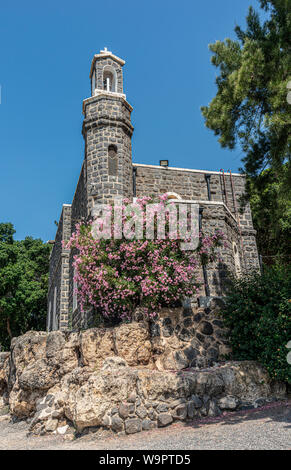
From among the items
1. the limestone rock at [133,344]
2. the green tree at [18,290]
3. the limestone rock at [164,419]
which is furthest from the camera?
the green tree at [18,290]

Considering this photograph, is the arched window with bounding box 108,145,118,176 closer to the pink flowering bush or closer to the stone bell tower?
the stone bell tower

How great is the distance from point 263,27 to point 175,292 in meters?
6.71

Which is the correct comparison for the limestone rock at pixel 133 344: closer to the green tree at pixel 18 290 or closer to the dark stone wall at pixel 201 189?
the dark stone wall at pixel 201 189

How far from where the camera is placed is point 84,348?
380 inches

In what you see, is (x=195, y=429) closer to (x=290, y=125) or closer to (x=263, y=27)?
(x=290, y=125)

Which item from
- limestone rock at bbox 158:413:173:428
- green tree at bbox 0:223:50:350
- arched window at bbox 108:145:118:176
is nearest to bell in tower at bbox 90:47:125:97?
arched window at bbox 108:145:118:176

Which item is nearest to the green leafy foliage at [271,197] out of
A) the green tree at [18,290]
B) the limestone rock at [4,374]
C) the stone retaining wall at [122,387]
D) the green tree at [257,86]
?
the green tree at [257,86]

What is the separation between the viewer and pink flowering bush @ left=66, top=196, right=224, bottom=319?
9.90 meters

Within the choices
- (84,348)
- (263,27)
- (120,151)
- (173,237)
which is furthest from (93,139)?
(84,348)

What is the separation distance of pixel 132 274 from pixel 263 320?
10.9ft

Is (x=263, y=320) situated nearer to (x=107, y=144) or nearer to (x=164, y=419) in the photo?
(x=164, y=419)

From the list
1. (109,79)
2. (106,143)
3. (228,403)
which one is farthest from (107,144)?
(228,403)

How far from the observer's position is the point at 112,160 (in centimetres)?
1485

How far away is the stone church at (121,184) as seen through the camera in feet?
→ 47.0
